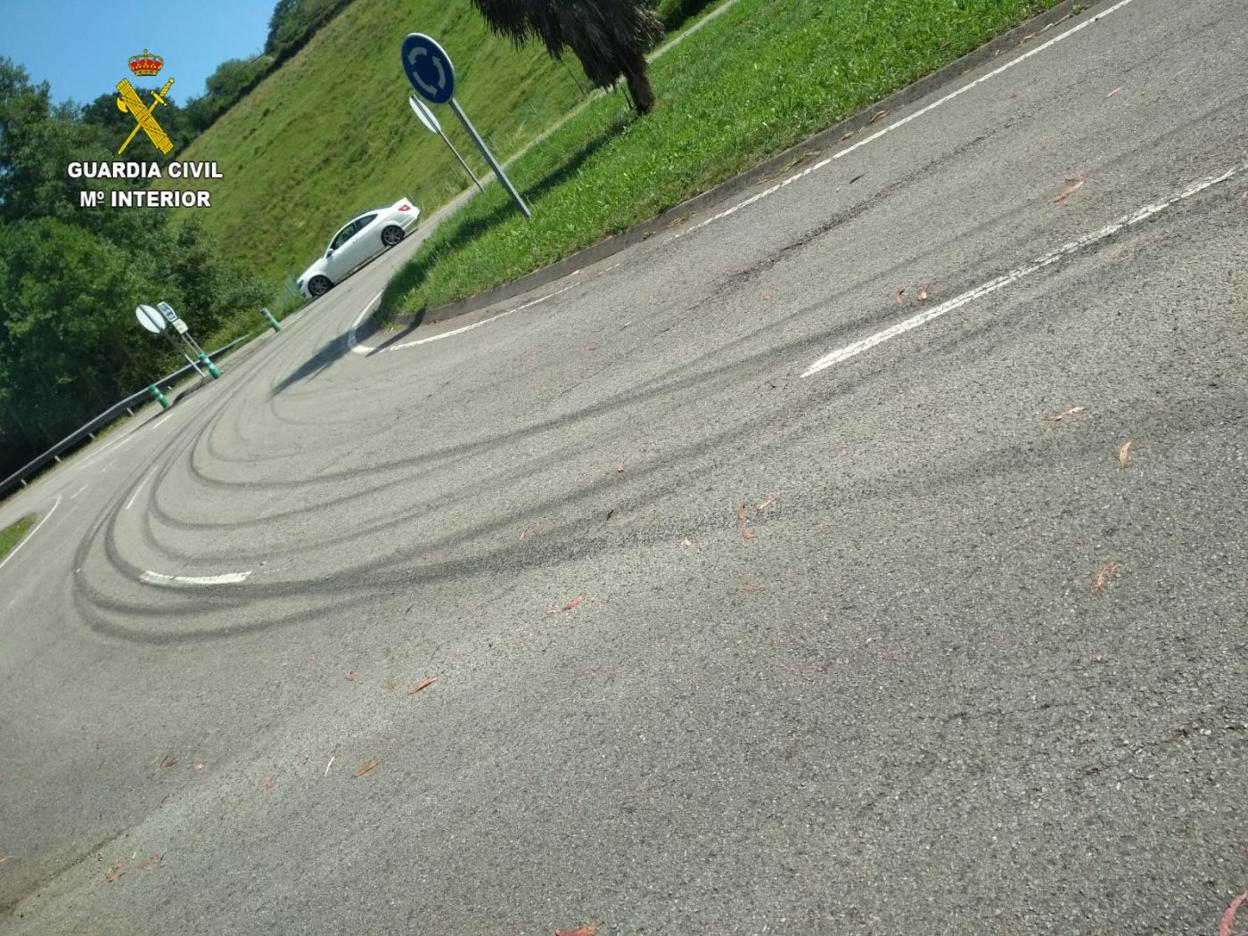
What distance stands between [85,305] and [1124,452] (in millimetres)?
41666

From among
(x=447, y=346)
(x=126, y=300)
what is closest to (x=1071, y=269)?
(x=447, y=346)

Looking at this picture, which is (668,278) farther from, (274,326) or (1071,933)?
(274,326)

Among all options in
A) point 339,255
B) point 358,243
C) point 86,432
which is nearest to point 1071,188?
point 358,243

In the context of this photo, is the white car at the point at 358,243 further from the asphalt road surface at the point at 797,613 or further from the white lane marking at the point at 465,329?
the asphalt road surface at the point at 797,613

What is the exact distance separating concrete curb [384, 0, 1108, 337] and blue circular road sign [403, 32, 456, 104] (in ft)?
10.9

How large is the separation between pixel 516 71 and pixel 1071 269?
4152 centimetres

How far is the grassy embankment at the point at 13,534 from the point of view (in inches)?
734

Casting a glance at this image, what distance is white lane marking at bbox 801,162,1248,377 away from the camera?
4938 millimetres

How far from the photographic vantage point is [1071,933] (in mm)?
2305

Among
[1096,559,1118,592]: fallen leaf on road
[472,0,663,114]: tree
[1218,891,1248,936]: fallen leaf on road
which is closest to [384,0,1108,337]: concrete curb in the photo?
[472,0,663,114]: tree

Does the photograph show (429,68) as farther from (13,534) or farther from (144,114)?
(144,114)

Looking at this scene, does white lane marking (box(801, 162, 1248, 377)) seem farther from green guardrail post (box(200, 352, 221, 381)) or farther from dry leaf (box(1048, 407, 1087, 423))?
green guardrail post (box(200, 352, 221, 381))

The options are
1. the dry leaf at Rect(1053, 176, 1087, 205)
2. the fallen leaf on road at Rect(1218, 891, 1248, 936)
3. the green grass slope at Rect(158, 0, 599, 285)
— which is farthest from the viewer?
the green grass slope at Rect(158, 0, 599, 285)

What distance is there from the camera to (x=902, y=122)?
892cm
